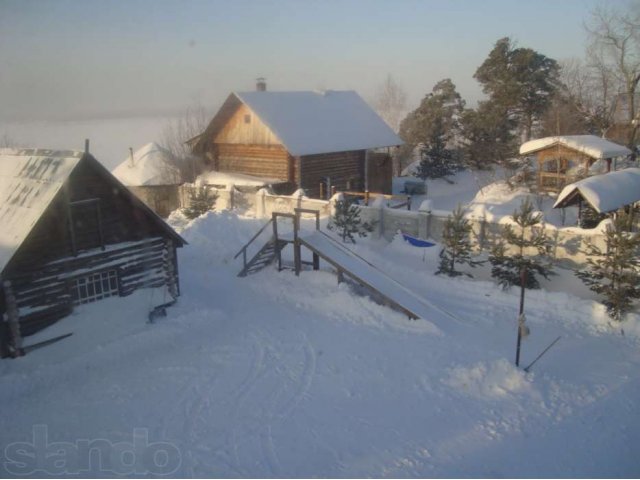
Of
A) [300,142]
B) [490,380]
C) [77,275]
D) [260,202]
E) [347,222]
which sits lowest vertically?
[490,380]

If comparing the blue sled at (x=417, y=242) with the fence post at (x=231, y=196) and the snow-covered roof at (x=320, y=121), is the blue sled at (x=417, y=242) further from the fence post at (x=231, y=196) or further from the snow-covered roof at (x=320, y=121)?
the fence post at (x=231, y=196)

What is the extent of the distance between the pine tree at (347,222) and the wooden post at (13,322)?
11458mm

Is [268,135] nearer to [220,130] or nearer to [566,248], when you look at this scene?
[220,130]

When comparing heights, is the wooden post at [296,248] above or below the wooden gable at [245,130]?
below

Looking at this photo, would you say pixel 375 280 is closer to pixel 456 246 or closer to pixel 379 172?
pixel 456 246

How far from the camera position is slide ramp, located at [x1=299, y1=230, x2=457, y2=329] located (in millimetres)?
14172

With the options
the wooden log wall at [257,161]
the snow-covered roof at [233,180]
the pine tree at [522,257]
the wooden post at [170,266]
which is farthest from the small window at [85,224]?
the wooden log wall at [257,161]

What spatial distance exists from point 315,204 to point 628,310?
13.3 meters

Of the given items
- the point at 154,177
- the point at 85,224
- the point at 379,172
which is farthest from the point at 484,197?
the point at 85,224

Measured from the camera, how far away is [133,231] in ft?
45.6

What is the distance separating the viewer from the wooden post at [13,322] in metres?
11.5

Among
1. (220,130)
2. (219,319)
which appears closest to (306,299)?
(219,319)

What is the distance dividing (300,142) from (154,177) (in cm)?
970

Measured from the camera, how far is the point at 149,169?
32719 millimetres
